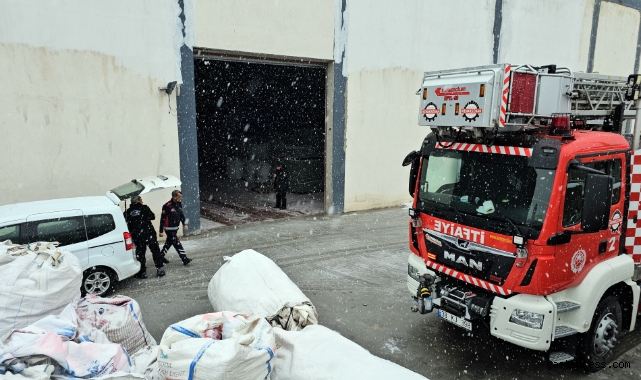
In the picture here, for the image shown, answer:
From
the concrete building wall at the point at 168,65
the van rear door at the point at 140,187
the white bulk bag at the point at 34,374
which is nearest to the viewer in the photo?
the white bulk bag at the point at 34,374

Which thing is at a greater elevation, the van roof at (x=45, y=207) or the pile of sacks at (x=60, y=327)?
the van roof at (x=45, y=207)

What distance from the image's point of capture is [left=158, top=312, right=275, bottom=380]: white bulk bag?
3416mm

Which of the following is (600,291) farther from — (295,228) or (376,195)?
(376,195)

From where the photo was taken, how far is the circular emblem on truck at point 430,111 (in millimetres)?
5574

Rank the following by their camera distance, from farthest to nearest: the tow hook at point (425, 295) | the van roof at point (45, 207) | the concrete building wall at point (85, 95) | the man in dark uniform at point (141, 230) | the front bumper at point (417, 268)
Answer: the concrete building wall at point (85, 95) < the man in dark uniform at point (141, 230) < the van roof at point (45, 207) < the front bumper at point (417, 268) < the tow hook at point (425, 295)

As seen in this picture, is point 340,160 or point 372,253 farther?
point 340,160

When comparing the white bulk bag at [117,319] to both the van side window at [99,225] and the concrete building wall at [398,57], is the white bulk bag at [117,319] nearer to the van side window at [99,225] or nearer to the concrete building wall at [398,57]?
the van side window at [99,225]

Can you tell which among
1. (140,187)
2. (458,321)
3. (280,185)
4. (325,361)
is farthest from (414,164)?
(280,185)

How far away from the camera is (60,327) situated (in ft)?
13.0

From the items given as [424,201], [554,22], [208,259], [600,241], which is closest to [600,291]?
[600,241]

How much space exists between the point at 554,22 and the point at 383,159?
10.3 metres

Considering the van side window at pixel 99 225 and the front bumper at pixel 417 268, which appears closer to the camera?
the front bumper at pixel 417 268

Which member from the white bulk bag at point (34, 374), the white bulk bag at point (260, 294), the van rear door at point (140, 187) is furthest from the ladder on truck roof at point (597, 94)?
the van rear door at point (140, 187)

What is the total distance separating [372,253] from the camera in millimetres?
10211
